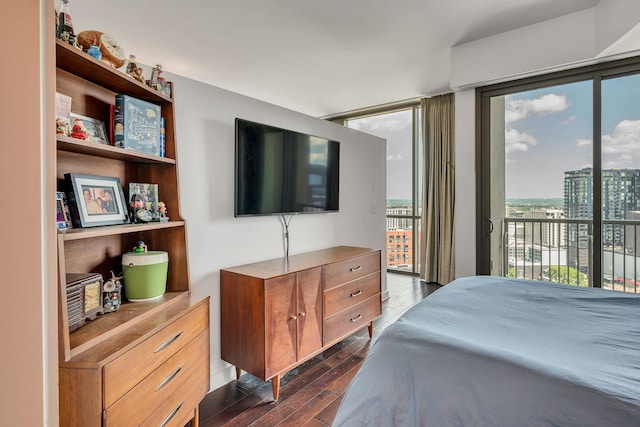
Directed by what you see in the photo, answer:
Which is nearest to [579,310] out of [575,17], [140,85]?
[140,85]

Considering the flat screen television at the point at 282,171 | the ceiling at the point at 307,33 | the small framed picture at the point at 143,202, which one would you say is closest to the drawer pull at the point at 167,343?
the small framed picture at the point at 143,202

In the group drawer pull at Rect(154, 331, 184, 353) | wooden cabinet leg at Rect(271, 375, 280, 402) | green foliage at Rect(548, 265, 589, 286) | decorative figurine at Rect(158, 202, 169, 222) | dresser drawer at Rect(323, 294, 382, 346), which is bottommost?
wooden cabinet leg at Rect(271, 375, 280, 402)

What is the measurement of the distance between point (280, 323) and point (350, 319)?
2.70ft

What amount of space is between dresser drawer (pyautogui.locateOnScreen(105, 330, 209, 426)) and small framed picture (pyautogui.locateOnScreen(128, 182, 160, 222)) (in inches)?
25.6

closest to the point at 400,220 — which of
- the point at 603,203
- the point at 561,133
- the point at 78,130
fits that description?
the point at 561,133

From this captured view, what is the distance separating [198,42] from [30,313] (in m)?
2.96

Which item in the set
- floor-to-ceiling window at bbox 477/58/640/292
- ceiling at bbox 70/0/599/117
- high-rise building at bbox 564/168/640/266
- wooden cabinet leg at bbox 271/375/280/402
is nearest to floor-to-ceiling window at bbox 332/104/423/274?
ceiling at bbox 70/0/599/117

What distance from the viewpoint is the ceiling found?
2.54 metres

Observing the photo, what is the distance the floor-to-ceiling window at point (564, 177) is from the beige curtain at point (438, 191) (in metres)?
1.31

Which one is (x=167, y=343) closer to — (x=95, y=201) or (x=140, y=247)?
(x=140, y=247)

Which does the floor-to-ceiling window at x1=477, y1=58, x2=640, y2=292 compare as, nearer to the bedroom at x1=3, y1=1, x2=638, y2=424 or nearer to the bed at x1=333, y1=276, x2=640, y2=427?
the bedroom at x1=3, y1=1, x2=638, y2=424

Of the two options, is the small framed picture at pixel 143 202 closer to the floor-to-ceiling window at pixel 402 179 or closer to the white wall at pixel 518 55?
the white wall at pixel 518 55

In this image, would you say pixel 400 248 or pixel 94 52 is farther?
pixel 400 248

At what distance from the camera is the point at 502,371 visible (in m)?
0.97
